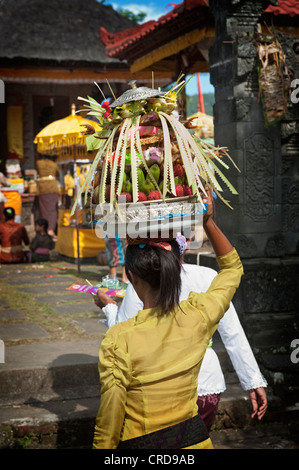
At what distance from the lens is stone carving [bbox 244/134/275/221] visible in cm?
648

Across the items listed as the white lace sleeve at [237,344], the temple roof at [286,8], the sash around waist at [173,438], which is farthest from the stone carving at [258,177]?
the sash around waist at [173,438]

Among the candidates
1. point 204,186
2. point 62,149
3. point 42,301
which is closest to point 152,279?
point 204,186

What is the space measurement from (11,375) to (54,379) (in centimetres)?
40

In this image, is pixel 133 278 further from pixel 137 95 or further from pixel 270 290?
pixel 270 290

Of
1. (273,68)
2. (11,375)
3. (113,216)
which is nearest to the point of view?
(113,216)

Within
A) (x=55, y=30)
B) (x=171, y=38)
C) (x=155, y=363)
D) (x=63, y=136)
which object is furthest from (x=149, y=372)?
(x=55, y=30)

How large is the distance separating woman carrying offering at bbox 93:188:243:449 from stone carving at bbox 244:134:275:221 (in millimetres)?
3953

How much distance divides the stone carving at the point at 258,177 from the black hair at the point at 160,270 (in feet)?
13.2

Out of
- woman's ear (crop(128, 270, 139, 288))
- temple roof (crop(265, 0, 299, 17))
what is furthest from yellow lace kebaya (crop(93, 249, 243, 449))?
temple roof (crop(265, 0, 299, 17))

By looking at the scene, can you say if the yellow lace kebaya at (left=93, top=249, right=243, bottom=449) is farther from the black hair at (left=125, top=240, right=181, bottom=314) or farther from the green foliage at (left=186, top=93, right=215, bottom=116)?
the green foliage at (left=186, top=93, right=215, bottom=116)

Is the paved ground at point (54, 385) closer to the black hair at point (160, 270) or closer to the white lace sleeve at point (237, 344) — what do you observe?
the white lace sleeve at point (237, 344)

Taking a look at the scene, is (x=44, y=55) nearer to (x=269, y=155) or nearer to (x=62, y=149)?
(x=62, y=149)

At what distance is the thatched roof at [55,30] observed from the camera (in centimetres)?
1784
